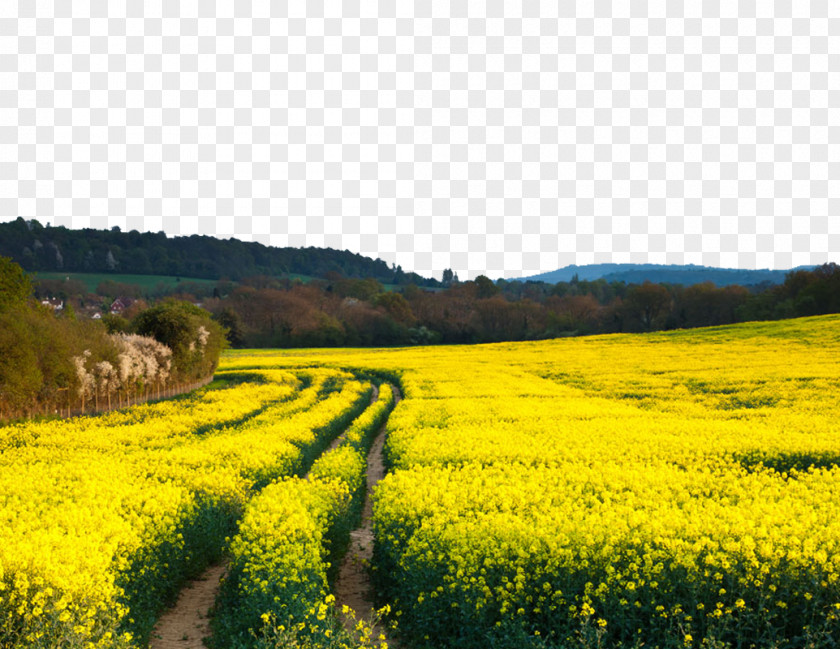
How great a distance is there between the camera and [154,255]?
15100 cm

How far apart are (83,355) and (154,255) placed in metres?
133

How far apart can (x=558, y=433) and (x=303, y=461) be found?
7.21 m

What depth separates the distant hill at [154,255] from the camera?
132 m

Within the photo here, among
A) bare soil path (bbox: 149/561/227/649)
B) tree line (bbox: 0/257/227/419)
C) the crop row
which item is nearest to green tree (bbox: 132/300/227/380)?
tree line (bbox: 0/257/227/419)

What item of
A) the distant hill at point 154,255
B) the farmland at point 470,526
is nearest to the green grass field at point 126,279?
the distant hill at point 154,255

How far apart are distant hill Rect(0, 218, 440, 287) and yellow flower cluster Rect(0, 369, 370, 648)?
11850 cm

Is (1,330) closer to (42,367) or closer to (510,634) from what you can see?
(42,367)

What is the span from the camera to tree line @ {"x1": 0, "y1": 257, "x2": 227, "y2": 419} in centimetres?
2458

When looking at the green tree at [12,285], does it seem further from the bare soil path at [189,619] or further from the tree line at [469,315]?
the tree line at [469,315]

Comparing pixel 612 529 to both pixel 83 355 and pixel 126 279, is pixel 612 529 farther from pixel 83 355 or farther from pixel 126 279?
pixel 126 279

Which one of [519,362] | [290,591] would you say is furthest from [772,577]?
[519,362]

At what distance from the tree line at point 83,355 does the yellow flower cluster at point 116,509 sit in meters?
4.03

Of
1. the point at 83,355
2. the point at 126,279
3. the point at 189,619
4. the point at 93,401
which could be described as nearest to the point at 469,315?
the point at 93,401

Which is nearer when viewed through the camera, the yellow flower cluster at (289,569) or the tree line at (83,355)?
the yellow flower cluster at (289,569)
